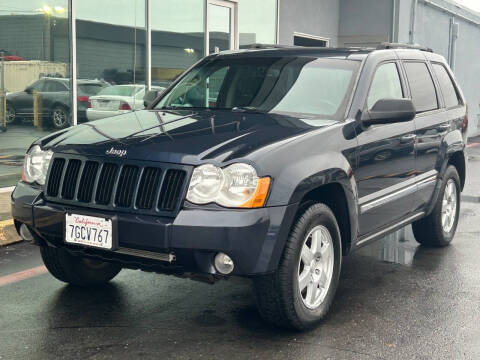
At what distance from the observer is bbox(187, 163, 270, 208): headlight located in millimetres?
3809

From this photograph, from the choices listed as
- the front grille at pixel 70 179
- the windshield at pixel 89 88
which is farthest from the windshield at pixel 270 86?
the windshield at pixel 89 88

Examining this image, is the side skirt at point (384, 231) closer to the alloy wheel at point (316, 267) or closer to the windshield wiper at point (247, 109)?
the alloy wheel at point (316, 267)

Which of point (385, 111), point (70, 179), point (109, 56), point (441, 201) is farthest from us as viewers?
point (109, 56)

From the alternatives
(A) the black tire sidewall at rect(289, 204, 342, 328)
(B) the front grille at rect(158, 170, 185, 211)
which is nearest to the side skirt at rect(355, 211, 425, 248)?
(A) the black tire sidewall at rect(289, 204, 342, 328)

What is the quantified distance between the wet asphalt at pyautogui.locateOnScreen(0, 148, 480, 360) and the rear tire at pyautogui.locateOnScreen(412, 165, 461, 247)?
1.92ft

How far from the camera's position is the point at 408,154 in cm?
540

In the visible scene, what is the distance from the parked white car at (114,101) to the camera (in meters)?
9.71

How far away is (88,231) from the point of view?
3.98m

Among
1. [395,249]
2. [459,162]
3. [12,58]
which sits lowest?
[395,249]

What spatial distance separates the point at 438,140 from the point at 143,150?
2.97m

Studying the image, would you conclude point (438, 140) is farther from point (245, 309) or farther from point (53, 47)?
point (53, 47)

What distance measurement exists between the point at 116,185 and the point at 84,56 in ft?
19.2

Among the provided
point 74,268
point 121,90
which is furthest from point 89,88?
point 74,268

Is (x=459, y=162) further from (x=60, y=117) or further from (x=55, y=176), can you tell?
(x=60, y=117)
